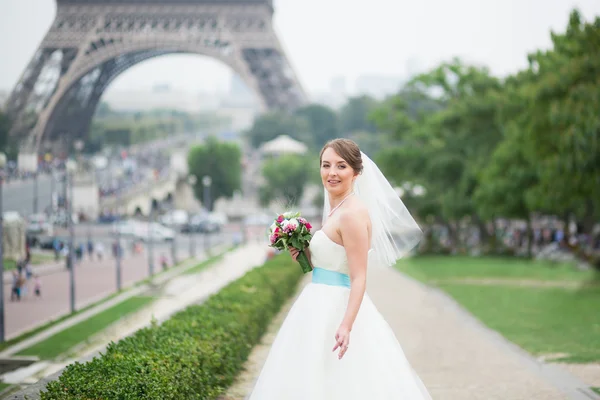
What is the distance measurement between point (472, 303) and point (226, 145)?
2009 inches

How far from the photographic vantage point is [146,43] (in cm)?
5809

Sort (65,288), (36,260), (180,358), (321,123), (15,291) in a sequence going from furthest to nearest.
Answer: (321,123)
(36,260)
(65,288)
(15,291)
(180,358)

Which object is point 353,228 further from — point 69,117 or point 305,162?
point 305,162

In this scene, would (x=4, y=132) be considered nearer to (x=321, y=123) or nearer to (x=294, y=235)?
(x=294, y=235)

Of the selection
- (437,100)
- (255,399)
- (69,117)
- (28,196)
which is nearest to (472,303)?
(255,399)

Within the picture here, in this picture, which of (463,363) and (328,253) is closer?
(328,253)

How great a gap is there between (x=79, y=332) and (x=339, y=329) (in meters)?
11.5

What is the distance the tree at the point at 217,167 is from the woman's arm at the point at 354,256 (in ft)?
202

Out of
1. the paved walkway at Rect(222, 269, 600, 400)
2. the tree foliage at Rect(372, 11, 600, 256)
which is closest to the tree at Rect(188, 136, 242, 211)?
the tree foliage at Rect(372, 11, 600, 256)

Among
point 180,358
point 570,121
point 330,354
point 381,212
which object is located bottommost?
point 180,358

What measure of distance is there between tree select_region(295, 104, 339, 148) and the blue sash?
77.1 meters

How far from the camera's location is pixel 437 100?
38.2 m

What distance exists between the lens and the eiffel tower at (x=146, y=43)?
52188 millimetres

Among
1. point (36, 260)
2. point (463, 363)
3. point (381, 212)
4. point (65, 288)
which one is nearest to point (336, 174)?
point (381, 212)
